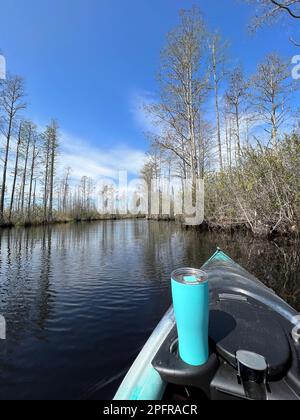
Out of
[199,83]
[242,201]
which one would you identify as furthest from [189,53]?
[242,201]

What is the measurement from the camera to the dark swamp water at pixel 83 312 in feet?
7.48

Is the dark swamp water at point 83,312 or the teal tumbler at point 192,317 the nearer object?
the teal tumbler at point 192,317

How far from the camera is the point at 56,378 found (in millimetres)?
2268

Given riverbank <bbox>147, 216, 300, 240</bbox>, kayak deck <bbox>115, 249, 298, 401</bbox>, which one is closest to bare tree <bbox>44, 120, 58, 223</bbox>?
riverbank <bbox>147, 216, 300, 240</bbox>

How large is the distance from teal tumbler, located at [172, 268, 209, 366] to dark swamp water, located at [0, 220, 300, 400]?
Answer: 4.49 ft

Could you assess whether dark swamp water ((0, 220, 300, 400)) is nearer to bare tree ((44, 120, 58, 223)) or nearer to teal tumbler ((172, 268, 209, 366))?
teal tumbler ((172, 268, 209, 366))

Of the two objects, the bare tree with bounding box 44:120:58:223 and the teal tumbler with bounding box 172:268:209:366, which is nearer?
the teal tumbler with bounding box 172:268:209:366

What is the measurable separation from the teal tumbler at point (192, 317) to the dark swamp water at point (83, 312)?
4.49ft

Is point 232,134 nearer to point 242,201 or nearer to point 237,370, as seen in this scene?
point 242,201

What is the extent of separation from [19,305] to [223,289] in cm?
385

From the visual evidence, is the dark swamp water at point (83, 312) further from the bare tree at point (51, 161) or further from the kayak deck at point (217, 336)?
the bare tree at point (51, 161)

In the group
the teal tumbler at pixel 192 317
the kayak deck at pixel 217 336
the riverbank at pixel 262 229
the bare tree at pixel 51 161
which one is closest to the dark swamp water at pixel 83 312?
the kayak deck at pixel 217 336

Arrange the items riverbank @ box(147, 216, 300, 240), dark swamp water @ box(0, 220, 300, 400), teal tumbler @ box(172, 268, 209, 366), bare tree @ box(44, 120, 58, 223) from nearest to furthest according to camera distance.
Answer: teal tumbler @ box(172, 268, 209, 366) < dark swamp water @ box(0, 220, 300, 400) < riverbank @ box(147, 216, 300, 240) < bare tree @ box(44, 120, 58, 223)

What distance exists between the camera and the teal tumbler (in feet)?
4.06
